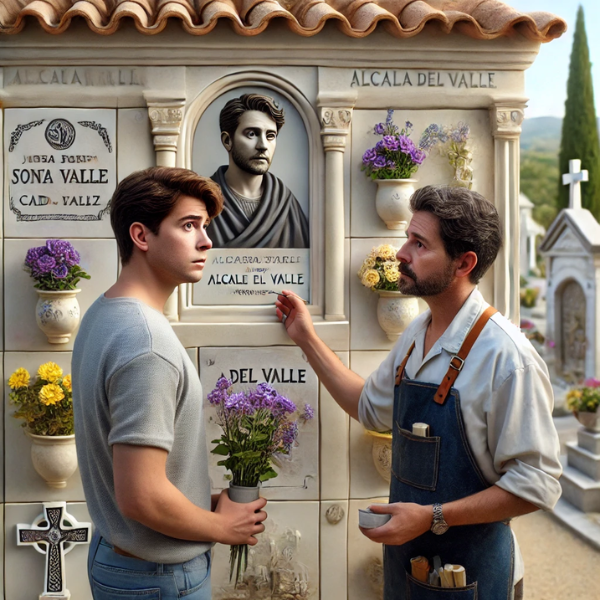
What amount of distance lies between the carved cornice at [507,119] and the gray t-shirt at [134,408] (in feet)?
8.81

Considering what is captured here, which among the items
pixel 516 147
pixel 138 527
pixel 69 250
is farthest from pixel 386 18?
pixel 138 527

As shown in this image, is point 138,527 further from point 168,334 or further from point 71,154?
point 71,154

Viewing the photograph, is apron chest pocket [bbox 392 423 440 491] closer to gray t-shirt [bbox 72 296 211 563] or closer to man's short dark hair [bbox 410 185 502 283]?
man's short dark hair [bbox 410 185 502 283]

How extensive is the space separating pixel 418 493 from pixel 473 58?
8.47 feet

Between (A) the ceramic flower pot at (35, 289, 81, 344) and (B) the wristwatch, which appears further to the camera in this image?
(A) the ceramic flower pot at (35, 289, 81, 344)

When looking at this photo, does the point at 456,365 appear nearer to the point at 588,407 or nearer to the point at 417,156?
the point at 417,156

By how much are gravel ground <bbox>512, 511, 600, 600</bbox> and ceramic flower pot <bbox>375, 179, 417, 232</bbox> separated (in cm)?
374

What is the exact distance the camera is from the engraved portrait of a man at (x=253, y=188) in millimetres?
3944

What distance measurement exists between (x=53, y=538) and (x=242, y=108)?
2.72 m

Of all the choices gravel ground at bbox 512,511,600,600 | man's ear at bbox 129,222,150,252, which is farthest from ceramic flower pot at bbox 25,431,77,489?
gravel ground at bbox 512,511,600,600

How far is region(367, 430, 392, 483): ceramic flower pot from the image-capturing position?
12.8 ft

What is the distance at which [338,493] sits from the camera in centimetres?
406

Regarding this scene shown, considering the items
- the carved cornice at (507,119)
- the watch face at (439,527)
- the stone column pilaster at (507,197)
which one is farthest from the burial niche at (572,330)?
the watch face at (439,527)

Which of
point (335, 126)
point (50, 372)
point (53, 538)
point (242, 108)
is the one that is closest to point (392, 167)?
point (335, 126)
